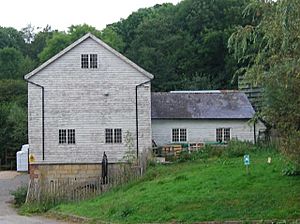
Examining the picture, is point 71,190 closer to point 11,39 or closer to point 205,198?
point 205,198

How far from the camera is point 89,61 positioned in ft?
143

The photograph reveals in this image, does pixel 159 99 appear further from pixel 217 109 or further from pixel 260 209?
pixel 260 209

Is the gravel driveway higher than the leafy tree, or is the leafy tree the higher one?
the leafy tree

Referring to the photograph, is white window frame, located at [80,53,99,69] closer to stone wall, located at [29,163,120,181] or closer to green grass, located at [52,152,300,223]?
stone wall, located at [29,163,120,181]

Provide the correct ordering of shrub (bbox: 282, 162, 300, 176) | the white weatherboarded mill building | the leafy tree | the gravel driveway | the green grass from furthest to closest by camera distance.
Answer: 1. the leafy tree
2. the white weatherboarded mill building
3. the gravel driveway
4. shrub (bbox: 282, 162, 300, 176)
5. the green grass

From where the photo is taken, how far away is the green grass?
22.5m

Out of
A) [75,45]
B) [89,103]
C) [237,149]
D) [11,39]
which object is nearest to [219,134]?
[237,149]

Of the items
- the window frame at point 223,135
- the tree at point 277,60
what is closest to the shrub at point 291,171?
the tree at point 277,60

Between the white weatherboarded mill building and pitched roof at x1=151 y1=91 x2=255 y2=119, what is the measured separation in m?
4.39

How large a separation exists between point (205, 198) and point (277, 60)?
25.2ft

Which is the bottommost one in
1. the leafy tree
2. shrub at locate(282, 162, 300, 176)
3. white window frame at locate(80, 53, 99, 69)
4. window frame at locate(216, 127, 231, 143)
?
shrub at locate(282, 162, 300, 176)

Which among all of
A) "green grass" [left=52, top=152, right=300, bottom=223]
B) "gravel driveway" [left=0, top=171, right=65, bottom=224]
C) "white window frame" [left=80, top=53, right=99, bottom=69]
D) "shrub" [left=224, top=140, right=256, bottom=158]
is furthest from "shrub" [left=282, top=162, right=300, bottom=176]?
"white window frame" [left=80, top=53, right=99, bottom=69]

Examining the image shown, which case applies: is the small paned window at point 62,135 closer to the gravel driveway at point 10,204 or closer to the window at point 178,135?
the gravel driveway at point 10,204

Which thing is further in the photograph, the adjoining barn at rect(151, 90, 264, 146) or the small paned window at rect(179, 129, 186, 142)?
the small paned window at rect(179, 129, 186, 142)
